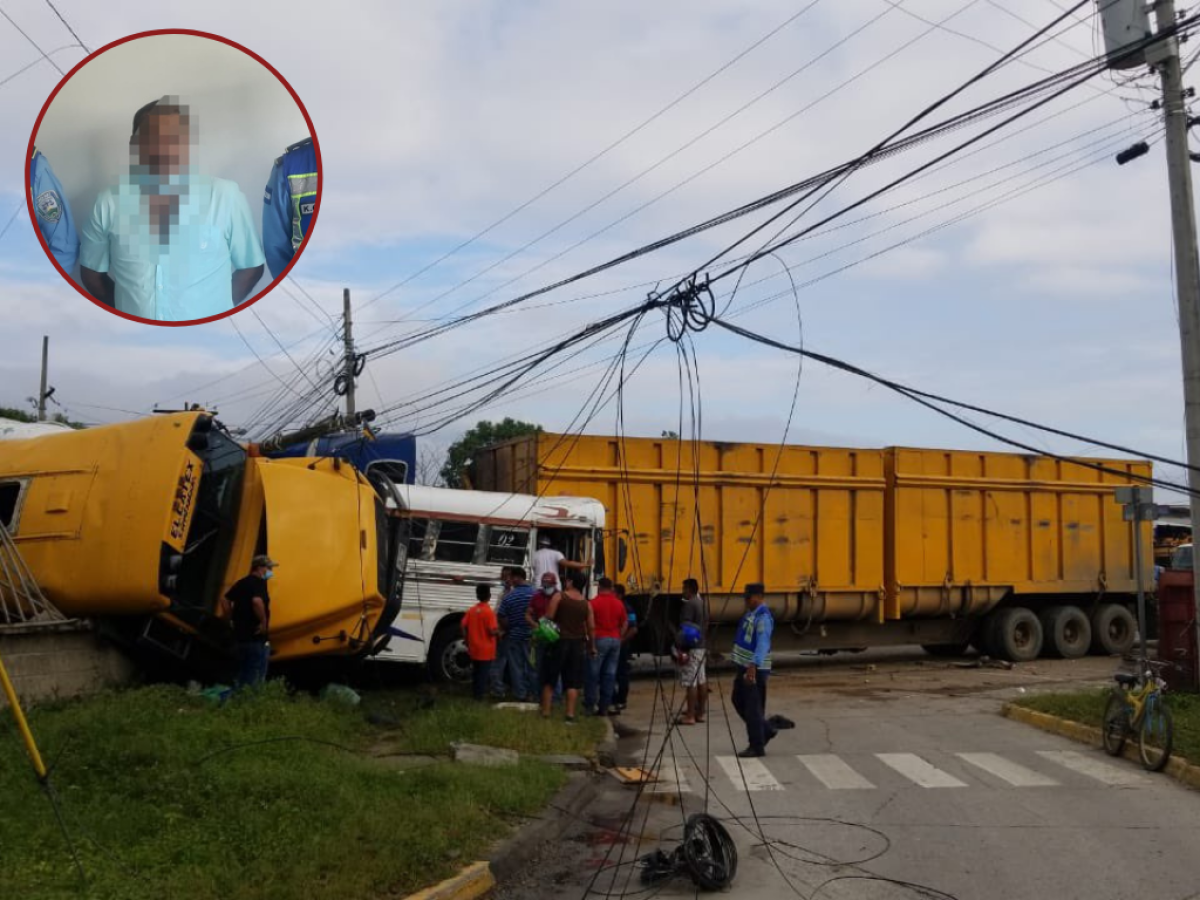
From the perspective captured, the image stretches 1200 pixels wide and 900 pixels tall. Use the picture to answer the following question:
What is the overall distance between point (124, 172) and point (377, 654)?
8.50 m

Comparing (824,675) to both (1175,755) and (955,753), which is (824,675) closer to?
(955,753)

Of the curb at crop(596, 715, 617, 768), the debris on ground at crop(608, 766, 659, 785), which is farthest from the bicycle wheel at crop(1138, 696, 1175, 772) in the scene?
the curb at crop(596, 715, 617, 768)

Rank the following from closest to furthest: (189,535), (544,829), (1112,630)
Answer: (544,829)
(189,535)
(1112,630)

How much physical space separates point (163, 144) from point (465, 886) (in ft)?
14.3

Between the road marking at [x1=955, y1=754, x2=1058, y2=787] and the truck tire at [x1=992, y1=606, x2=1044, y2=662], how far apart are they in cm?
982

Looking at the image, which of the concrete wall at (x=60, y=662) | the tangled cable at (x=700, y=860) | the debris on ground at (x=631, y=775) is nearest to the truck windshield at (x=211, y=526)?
the concrete wall at (x=60, y=662)

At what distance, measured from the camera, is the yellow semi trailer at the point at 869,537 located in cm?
1731

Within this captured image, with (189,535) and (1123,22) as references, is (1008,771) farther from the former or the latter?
(189,535)

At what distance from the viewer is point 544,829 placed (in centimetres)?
802

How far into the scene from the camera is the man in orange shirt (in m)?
12.8

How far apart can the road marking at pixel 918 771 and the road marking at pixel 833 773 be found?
0.43m

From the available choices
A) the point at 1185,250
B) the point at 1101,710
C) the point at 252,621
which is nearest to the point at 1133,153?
the point at 1185,250

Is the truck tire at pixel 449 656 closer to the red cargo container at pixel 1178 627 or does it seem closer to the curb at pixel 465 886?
the curb at pixel 465 886

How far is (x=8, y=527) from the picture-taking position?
11.1 metres
